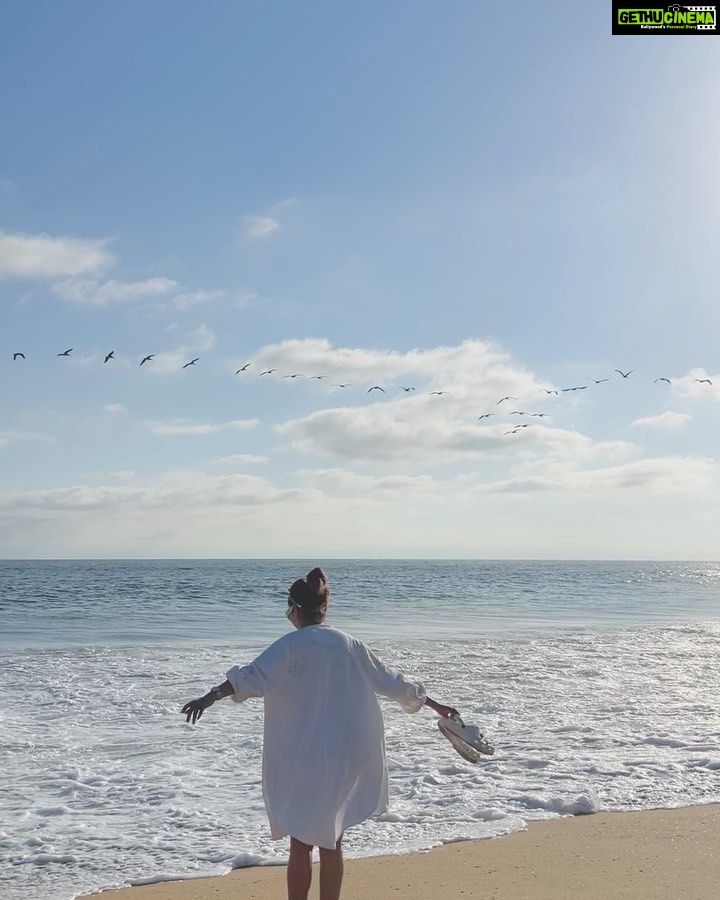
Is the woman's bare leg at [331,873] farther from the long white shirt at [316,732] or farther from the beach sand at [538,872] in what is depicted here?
the beach sand at [538,872]

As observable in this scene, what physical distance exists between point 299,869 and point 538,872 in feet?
5.71

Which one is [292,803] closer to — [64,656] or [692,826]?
[692,826]

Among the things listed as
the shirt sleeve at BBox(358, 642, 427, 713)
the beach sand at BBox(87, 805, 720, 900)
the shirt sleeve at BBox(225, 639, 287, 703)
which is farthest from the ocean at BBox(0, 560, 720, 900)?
the shirt sleeve at BBox(225, 639, 287, 703)

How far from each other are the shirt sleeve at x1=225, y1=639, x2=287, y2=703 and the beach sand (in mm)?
1569

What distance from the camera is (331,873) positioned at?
3688mm

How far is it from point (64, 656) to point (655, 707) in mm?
9673

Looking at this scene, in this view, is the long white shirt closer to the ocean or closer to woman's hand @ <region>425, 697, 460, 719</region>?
woman's hand @ <region>425, 697, 460, 719</region>

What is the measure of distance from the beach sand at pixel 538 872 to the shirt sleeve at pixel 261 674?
1569 millimetres

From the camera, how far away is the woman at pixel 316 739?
11.9 ft

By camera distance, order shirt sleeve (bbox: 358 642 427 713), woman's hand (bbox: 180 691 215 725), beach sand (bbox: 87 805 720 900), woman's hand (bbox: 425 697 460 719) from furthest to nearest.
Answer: beach sand (bbox: 87 805 720 900) < woman's hand (bbox: 425 697 460 719) < shirt sleeve (bbox: 358 642 427 713) < woman's hand (bbox: 180 691 215 725)

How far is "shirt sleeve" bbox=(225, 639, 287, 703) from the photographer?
11.9 ft

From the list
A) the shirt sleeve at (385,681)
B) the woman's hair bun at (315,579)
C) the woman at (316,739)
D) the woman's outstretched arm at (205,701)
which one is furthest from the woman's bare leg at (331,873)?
the woman's hair bun at (315,579)

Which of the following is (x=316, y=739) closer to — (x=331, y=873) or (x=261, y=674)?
(x=261, y=674)

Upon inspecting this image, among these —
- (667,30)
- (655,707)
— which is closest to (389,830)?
(655,707)
